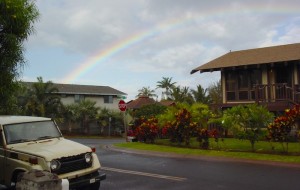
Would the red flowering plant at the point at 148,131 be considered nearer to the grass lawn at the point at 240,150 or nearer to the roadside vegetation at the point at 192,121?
the roadside vegetation at the point at 192,121

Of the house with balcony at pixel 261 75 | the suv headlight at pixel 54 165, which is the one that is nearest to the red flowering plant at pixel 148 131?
the house with balcony at pixel 261 75

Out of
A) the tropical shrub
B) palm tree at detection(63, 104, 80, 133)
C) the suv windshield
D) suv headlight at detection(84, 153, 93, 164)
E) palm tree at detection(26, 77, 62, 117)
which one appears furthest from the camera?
palm tree at detection(63, 104, 80, 133)

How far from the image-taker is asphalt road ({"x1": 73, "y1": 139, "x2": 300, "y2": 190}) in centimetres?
1119

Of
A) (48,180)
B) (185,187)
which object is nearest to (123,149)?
(185,187)

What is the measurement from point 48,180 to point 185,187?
592 cm

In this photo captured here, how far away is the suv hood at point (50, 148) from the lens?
29.3 ft

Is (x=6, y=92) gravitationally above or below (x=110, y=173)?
above

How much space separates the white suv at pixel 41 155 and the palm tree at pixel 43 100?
37.2 m

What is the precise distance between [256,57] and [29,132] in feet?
72.4

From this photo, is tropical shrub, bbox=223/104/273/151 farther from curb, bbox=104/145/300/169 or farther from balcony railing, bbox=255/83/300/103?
balcony railing, bbox=255/83/300/103

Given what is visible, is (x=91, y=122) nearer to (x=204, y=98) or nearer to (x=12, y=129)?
(x=204, y=98)

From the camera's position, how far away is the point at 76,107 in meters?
50.4

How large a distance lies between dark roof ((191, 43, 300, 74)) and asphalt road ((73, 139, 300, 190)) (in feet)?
40.5

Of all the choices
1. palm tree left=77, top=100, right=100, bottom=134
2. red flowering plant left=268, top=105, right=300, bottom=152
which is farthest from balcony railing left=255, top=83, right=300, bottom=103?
palm tree left=77, top=100, right=100, bottom=134
